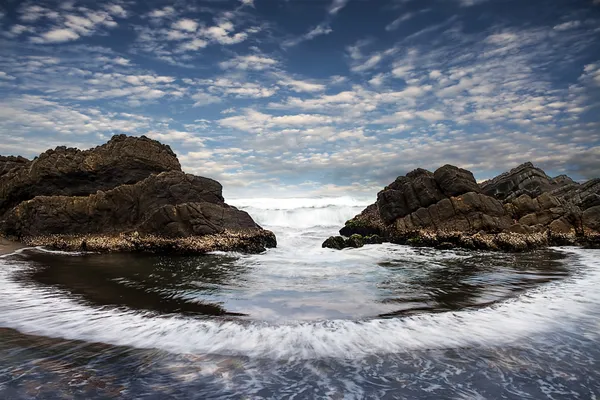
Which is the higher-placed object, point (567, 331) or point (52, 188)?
point (52, 188)

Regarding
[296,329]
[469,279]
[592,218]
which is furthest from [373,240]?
[296,329]

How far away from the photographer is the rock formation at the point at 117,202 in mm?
19359

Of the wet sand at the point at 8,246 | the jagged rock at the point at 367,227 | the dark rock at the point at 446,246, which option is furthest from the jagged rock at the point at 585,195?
the wet sand at the point at 8,246

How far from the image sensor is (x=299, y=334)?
664 cm

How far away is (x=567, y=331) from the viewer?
22.8 feet

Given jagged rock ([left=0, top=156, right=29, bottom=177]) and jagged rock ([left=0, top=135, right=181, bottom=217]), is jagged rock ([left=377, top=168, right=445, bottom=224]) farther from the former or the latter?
jagged rock ([left=0, top=156, right=29, bottom=177])

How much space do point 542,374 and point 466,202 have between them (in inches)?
756

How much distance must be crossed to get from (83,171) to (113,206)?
5.03 m

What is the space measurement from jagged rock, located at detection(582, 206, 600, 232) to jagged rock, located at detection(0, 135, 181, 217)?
27560 millimetres

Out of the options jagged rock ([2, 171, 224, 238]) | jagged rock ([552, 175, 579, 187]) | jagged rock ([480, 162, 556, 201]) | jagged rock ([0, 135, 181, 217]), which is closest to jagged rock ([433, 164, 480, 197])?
jagged rock ([480, 162, 556, 201])

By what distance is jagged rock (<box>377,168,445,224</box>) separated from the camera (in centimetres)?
2486

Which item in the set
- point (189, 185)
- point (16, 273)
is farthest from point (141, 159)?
point (16, 273)

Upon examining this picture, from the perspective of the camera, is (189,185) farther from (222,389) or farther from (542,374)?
(542,374)

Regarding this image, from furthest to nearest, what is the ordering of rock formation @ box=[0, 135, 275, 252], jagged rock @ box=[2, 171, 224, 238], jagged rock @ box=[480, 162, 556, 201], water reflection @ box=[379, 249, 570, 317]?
1. jagged rock @ box=[480, 162, 556, 201]
2. jagged rock @ box=[2, 171, 224, 238]
3. rock formation @ box=[0, 135, 275, 252]
4. water reflection @ box=[379, 249, 570, 317]
